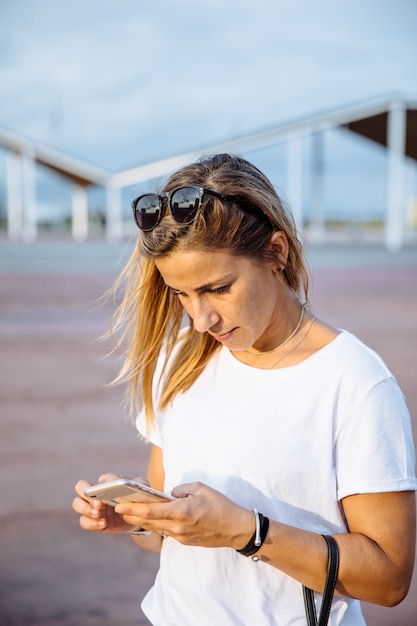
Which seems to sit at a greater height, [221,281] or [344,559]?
[221,281]

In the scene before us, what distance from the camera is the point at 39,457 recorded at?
487 cm

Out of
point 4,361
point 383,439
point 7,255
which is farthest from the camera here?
point 7,255

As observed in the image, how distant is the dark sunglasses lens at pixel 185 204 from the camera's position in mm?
1572

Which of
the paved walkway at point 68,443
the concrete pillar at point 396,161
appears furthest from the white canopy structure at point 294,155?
the paved walkway at point 68,443

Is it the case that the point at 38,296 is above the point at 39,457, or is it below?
above

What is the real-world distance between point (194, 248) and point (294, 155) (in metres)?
23.4

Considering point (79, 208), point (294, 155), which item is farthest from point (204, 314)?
point (79, 208)

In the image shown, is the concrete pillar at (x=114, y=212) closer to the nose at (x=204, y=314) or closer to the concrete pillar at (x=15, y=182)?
the concrete pillar at (x=15, y=182)

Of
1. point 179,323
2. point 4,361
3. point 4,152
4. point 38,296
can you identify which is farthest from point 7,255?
point 179,323

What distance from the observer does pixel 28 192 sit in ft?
110

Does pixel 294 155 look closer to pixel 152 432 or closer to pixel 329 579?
pixel 152 432

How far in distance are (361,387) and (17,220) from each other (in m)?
37.1

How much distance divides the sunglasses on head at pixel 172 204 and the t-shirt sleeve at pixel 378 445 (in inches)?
21.3

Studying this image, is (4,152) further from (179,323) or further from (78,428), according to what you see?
(179,323)
